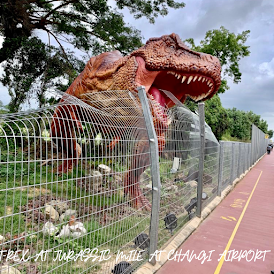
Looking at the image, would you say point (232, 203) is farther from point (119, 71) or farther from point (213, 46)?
point (213, 46)

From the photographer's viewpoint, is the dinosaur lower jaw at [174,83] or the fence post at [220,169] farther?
the fence post at [220,169]

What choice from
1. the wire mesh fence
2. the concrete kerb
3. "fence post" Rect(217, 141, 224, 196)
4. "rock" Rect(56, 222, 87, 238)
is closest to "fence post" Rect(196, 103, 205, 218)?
the wire mesh fence

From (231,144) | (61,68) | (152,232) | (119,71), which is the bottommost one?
(152,232)

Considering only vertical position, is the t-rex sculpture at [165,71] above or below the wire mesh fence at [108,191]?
above

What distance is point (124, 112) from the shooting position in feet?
11.3

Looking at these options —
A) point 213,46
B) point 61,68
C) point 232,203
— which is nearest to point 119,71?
point 232,203

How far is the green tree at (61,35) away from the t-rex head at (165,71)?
5569 millimetres

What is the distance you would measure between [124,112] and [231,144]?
4.48 meters

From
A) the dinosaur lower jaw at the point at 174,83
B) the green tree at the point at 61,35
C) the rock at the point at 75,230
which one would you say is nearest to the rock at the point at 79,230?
the rock at the point at 75,230

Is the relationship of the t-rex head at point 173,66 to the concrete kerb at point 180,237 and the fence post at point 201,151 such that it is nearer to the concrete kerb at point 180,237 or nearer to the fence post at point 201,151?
the fence post at point 201,151

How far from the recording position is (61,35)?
10.1 metres

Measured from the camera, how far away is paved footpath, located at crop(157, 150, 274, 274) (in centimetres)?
269

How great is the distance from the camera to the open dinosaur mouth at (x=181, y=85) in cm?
383

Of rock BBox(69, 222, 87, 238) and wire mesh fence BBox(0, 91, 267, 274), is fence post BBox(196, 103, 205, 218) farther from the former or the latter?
rock BBox(69, 222, 87, 238)
